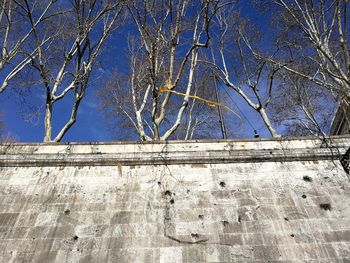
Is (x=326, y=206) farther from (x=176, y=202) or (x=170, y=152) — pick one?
(x=170, y=152)

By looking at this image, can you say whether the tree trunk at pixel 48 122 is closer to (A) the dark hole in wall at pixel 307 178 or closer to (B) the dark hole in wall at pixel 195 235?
(B) the dark hole in wall at pixel 195 235

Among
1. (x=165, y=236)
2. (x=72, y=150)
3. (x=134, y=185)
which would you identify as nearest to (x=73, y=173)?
(x=72, y=150)

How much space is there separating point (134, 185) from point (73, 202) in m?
1.22

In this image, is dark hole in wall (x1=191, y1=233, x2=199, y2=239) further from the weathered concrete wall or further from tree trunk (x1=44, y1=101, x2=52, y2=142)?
tree trunk (x1=44, y1=101, x2=52, y2=142)

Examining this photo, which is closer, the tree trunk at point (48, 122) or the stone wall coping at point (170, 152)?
the stone wall coping at point (170, 152)

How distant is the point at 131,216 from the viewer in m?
5.96

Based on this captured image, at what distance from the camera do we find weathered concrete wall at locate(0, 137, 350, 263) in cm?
537

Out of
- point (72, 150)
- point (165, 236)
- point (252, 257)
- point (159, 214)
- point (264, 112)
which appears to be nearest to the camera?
point (252, 257)

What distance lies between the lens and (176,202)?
6.23m

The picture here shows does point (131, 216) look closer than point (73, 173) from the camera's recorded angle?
Yes

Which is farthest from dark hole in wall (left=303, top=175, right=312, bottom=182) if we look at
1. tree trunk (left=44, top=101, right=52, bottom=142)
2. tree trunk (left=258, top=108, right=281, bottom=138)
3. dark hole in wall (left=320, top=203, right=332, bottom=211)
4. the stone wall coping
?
tree trunk (left=44, top=101, right=52, bottom=142)

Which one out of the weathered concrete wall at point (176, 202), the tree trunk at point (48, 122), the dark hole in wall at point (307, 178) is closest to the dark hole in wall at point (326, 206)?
the weathered concrete wall at point (176, 202)

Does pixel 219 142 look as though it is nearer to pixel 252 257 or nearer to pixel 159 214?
pixel 159 214

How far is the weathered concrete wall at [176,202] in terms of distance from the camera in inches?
211
